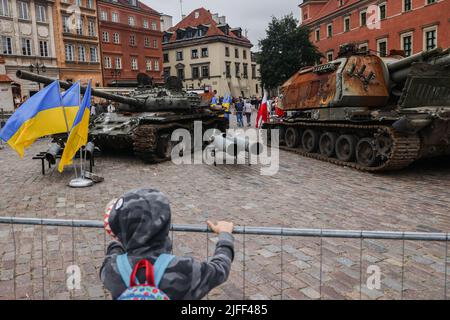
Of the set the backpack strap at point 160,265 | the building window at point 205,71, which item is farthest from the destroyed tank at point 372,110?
the building window at point 205,71

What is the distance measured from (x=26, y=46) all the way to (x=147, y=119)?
34.0m

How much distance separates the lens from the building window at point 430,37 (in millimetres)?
32031

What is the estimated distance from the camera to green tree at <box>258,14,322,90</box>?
42.9m

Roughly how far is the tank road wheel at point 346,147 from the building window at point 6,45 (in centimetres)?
3661

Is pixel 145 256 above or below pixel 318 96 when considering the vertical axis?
below

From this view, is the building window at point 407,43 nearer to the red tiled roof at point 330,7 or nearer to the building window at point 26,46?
the red tiled roof at point 330,7

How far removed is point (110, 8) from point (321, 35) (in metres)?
25.8

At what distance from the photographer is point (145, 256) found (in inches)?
82.0

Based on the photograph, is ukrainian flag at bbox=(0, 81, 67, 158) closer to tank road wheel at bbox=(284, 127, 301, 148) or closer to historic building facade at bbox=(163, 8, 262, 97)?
tank road wheel at bbox=(284, 127, 301, 148)

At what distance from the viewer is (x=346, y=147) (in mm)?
11812

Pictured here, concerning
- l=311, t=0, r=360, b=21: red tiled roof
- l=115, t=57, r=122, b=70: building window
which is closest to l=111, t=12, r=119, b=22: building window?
l=115, t=57, r=122, b=70: building window

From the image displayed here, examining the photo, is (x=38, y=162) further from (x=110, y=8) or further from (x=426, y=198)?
(x=110, y=8)
